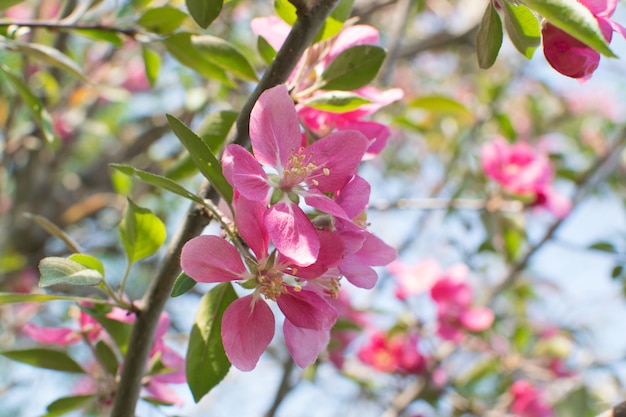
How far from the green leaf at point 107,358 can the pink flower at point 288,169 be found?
1.09 feet

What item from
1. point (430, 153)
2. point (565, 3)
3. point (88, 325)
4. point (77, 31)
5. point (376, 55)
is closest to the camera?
point (565, 3)

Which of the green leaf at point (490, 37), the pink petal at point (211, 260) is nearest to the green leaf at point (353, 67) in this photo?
the green leaf at point (490, 37)

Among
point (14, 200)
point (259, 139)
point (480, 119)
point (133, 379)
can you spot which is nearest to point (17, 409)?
point (14, 200)

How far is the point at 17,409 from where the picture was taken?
10.2 ft

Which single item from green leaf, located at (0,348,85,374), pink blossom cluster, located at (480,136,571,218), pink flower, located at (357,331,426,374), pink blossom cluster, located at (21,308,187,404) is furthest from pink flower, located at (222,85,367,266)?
pink flower, located at (357,331,426,374)

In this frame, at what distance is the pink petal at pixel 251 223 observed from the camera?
64 cm

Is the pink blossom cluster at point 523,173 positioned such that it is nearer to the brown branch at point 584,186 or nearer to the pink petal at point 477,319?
the brown branch at point 584,186

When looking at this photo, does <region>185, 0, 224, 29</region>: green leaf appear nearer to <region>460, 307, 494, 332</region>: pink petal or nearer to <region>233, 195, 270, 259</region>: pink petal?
<region>233, 195, 270, 259</region>: pink petal

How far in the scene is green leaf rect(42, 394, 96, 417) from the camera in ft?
2.90

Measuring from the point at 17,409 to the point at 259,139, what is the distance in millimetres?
2963

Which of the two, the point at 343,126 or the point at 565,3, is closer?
the point at 565,3

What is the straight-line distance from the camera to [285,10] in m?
0.81

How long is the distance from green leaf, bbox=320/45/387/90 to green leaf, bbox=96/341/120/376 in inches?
17.4

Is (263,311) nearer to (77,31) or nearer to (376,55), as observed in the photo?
(376,55)
